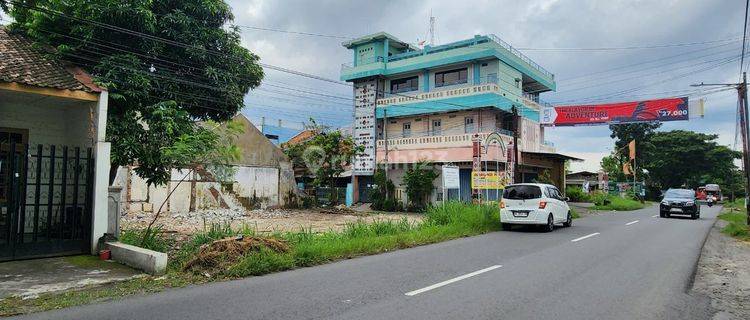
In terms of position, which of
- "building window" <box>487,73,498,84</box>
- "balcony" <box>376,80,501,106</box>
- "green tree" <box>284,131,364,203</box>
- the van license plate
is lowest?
the van license plate

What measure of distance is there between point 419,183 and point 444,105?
6079 mm

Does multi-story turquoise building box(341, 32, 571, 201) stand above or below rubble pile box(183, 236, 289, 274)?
above

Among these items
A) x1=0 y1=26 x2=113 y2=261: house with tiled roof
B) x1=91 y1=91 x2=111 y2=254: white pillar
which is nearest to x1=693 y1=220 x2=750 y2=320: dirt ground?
x1=91 y1=91 x2=111 y2=254: white pillar

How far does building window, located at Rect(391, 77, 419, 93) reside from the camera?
34.1 meters

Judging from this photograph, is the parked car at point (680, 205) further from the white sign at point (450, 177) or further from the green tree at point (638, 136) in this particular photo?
the green tree at point (638, 136)

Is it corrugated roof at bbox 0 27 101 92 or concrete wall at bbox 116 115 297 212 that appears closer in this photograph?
corrugated roof at bbox 0 27 101 92

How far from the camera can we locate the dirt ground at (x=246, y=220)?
16891 millimetres

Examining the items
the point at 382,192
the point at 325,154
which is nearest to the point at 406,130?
the point at 382,192

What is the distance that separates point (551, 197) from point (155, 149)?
42.0 feet

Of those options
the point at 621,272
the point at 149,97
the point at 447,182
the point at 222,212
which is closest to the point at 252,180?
the point at 222,212

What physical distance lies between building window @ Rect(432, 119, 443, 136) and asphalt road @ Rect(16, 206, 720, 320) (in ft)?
71.2

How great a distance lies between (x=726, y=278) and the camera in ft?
27.7

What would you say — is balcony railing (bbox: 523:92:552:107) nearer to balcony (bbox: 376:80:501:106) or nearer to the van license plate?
balcony (bbox: 376:80:501:106)

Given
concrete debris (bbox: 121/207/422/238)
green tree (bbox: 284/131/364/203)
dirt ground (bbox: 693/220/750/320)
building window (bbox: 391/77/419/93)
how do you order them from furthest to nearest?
1. building window (bbox: 391/77/419/93)
2. green tree (bbox: 284/131/364/203)
3. concrete debris (bbox: 121/207/422/238)
4. dirt ground (bbox: 693/220/750/320)
